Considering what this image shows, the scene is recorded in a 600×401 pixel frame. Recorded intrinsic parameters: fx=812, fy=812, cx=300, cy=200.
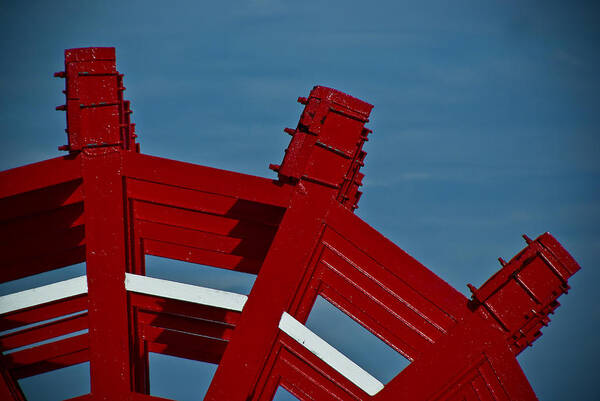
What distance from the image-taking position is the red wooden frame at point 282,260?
8148mm

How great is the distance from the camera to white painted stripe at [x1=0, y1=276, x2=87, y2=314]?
849cm

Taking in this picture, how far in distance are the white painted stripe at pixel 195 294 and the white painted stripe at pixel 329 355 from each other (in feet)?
2.19

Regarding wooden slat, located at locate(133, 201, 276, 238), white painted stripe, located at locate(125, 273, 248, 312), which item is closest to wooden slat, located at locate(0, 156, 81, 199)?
wooden slat, located at locate(133, 201, 276, 238)

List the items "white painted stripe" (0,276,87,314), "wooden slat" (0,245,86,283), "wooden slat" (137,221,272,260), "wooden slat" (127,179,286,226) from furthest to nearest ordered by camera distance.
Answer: "wooden slat" (137,221,272,260) < "wooden slat" (0,245,86,283) < "wooden slat" (127,179,286,226) < "white painted stripe" (0,276,87,314)

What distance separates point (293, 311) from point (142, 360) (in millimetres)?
3709

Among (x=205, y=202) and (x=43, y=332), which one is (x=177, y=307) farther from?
(x=205, y=202)

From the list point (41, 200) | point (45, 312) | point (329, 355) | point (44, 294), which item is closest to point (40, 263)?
point (45, 312)

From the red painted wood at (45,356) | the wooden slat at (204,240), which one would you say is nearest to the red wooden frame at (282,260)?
the wooden slat at (204,240)

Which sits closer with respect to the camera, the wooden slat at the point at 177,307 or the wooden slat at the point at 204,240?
the wooden slat at the point at 204,240

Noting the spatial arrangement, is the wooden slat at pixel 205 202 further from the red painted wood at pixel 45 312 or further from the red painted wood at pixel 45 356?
the red painted wood at pixel 45 356

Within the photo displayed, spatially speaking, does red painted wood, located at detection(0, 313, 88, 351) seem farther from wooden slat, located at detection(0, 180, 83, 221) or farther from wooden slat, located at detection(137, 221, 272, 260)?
Result: wooden slat, located at detection(0, 180, 83, 221)

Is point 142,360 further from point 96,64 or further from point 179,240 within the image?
point 96,64

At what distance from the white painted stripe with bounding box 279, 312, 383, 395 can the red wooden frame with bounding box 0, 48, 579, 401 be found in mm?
69

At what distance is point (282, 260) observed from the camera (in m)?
8.12
